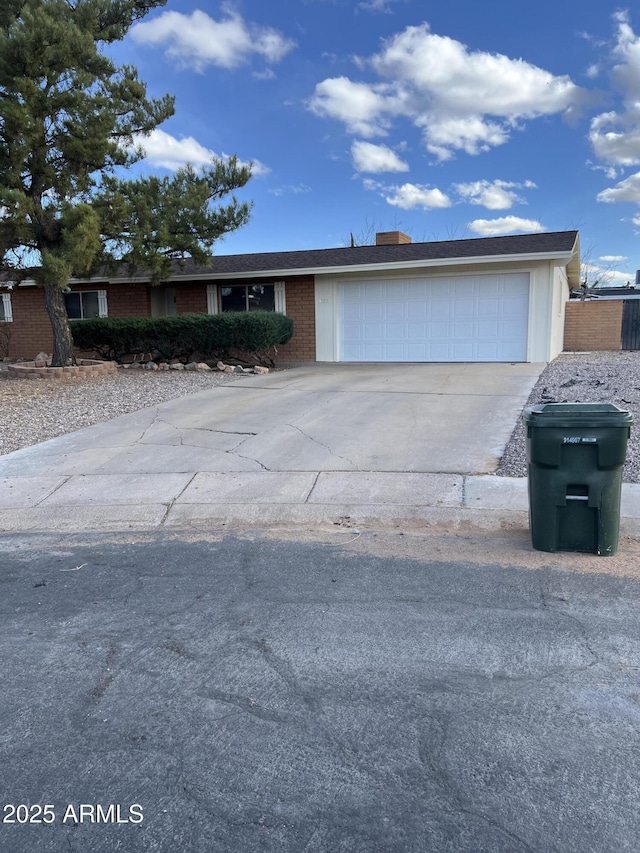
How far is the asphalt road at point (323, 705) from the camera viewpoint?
221 centimetres

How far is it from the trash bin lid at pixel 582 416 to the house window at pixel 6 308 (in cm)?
2239

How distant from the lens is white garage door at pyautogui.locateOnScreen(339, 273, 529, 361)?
54.2ft

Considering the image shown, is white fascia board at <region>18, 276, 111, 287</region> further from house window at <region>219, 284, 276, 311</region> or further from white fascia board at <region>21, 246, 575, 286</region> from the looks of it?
house window at <region>219, 284, 276, 311</region>

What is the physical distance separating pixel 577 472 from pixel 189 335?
13292mm

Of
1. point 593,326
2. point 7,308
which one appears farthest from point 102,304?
point 593,326

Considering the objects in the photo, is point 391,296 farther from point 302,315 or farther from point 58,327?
point 58,327

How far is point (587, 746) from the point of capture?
8.43 feet

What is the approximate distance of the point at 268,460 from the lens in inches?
299

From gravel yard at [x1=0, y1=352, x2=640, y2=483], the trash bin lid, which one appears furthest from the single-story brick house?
the trash bin lid

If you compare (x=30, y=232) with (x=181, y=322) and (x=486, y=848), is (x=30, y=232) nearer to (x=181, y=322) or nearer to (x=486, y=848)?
(x=181, y=322)

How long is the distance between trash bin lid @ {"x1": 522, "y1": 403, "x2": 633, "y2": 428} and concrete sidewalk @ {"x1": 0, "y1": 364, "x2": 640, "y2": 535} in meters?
1.20

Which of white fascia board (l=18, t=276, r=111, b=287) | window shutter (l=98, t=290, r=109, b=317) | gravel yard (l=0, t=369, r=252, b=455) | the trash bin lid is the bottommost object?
gravel yard (l=0, t=369, r=252, b=455)

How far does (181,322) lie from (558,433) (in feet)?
43.9

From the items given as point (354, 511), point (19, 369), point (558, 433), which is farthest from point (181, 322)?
point (558, 433)
